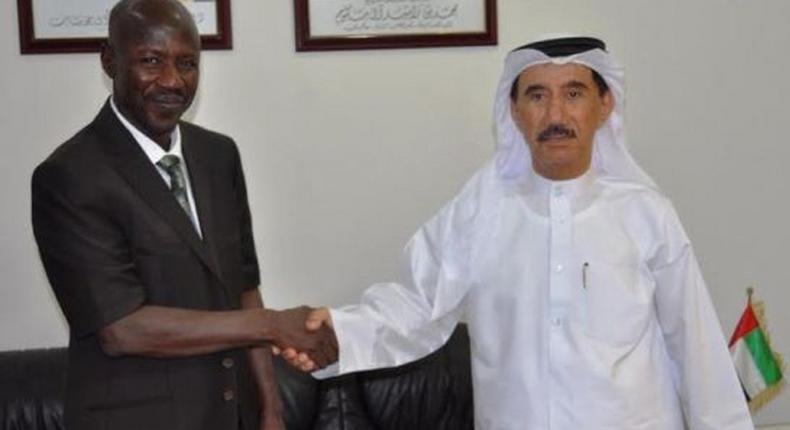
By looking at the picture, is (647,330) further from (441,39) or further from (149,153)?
(441,39)

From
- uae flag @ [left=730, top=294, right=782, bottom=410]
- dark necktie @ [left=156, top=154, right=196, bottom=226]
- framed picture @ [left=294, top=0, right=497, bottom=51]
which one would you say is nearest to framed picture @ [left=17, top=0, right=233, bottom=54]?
framed picture @ [left=294, top=0, right=497, bottom=51]

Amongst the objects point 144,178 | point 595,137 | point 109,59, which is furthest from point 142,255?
point 595,137

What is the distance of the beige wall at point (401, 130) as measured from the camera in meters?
3.32

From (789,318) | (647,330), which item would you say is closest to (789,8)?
(789,318)

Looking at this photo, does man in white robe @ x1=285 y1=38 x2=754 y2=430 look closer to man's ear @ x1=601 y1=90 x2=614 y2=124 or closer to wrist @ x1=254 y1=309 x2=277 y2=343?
man's ear @ x1=601 y1=90 x2=614 y2=124

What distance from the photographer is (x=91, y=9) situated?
3.25m

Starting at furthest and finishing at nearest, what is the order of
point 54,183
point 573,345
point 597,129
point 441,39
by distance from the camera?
point 441,39 → point 597,129 → point 573,345 → point 54,183

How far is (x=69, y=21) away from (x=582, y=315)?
6.50 feet

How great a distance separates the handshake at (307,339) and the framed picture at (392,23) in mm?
1197

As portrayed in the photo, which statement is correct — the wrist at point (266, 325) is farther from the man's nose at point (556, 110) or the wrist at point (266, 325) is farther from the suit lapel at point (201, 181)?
the man's nose at point (556, 110)

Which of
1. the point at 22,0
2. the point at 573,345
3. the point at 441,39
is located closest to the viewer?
the point at 573,345

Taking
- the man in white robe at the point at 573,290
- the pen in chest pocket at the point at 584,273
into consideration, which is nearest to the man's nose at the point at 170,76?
the man in white robe at the point at 573,290

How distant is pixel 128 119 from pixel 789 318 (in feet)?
8.74

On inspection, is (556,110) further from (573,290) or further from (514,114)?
(573,290)
